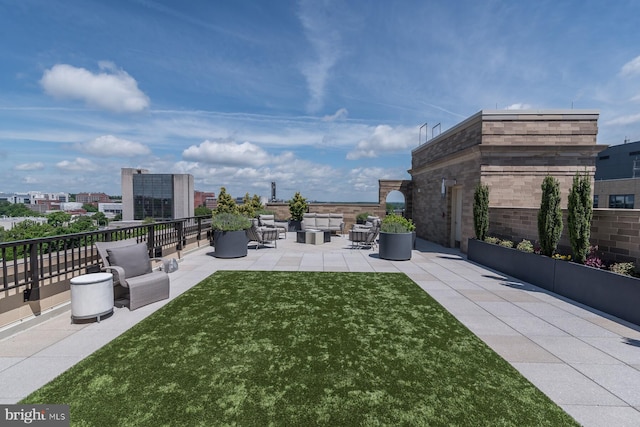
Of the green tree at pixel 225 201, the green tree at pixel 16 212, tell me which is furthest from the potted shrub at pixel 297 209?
the green tree at pixel 16 212

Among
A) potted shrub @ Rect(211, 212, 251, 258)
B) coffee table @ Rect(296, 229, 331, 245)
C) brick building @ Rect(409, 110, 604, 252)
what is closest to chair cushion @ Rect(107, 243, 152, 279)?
potted shrub @ Rect(211, 212, 251, 258)

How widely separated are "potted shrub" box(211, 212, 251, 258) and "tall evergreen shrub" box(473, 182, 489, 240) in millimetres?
7031

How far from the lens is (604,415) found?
2270 millimetres

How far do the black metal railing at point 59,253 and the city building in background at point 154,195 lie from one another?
46.5 m

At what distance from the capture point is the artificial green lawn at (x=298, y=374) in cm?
221

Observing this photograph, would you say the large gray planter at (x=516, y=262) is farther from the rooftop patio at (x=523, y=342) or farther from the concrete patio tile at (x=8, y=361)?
the concrete patio tile at (x=8, y=361)

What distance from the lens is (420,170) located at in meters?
14.1

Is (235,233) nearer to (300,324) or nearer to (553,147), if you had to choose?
(300,324)

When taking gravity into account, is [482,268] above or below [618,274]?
below

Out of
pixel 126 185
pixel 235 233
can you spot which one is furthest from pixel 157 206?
pixel 235 233

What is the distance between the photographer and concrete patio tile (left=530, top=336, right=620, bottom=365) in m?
3.11

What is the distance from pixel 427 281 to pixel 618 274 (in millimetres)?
2980

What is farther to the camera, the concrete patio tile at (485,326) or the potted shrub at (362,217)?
the potted shrub at (362,217)

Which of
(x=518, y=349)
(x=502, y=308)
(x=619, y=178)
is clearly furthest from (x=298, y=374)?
(x=619, y=178)
